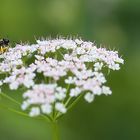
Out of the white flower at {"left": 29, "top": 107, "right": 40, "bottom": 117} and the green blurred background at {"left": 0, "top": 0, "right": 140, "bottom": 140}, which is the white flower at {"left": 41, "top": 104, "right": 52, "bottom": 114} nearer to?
the white flower at {"left": 29, "top": 107, "right": 40, "bottom": 117}

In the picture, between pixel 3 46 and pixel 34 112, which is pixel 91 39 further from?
pixel 34 112

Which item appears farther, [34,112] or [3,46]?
[3,46]

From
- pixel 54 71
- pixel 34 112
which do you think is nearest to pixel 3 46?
pixel 54 71

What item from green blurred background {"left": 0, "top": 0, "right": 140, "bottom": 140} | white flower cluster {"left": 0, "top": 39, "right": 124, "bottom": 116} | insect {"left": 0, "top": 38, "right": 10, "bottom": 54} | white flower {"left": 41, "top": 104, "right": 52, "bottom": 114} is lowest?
white flower {"left": 41, "top": 104, "right": 52, "bottom": 114}

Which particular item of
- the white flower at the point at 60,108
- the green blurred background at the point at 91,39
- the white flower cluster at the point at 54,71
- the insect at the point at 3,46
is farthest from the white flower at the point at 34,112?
the green blurred background at the point at 91,39

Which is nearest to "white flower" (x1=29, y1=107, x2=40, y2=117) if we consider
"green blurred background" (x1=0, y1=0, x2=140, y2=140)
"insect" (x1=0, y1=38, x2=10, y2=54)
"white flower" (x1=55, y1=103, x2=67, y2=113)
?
"white flower" (x1=55, y1=103, x2=67, y2=113)

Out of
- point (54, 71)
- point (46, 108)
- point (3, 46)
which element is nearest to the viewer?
point (46, 108)
